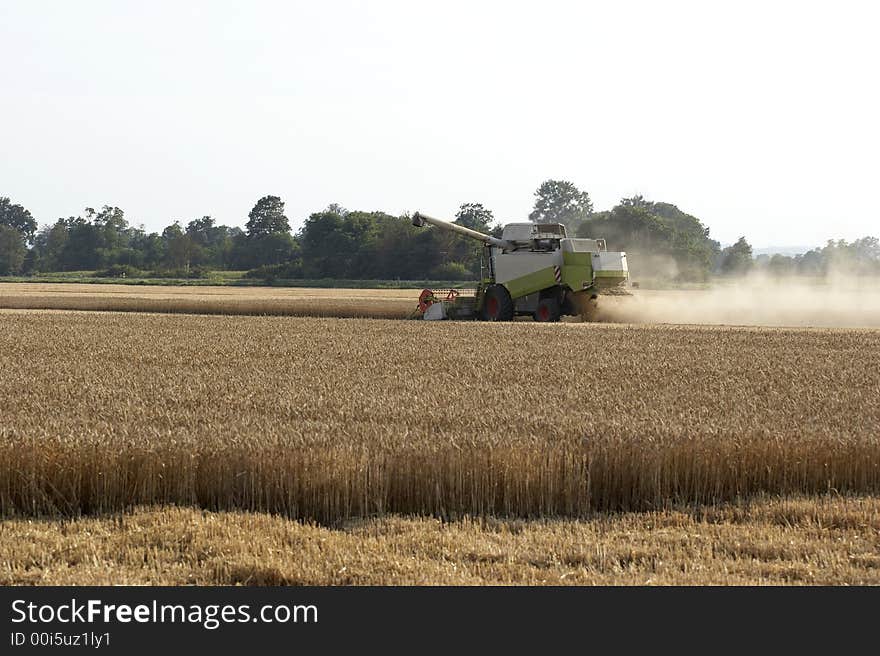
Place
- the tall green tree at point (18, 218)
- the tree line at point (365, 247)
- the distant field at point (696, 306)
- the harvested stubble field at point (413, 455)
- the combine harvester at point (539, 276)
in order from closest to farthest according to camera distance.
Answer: the harvested stubble field at point (413, 455) → the combine harvester at point (539, 276) → the distant field at point (696, 306) → the tree line at point (365, 247) → the tall green tree at point (18, 218)

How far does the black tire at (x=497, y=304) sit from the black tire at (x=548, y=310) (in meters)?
0.84

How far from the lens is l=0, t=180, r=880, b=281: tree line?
73.9m

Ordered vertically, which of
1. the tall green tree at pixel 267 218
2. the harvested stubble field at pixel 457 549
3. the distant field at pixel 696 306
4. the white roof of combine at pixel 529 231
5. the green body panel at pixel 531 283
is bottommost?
the harvested stubble field at pixel 457 549

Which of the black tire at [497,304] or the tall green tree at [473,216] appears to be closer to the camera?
the black tire at [497,304]

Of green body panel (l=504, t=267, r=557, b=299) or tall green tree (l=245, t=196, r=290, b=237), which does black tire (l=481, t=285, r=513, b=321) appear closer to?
green body panel (l=504, t=267, r=557, b=299)

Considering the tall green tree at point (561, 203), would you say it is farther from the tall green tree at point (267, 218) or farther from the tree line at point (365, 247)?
the tall green tree at point (267, 218)

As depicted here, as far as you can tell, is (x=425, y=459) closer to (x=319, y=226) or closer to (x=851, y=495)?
(x=851, y=495)

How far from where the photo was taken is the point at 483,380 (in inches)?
557

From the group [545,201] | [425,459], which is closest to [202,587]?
[425,459]

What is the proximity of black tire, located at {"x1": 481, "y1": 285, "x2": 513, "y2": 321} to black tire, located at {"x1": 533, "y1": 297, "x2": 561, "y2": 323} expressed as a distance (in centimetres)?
84

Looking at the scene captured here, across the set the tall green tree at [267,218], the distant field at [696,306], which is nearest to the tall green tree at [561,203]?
the tall green tree at [267,218]

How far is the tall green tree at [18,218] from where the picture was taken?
542ft

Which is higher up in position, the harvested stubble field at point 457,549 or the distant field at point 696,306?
the distant field at point 696,306

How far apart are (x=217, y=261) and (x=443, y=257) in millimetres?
52435
